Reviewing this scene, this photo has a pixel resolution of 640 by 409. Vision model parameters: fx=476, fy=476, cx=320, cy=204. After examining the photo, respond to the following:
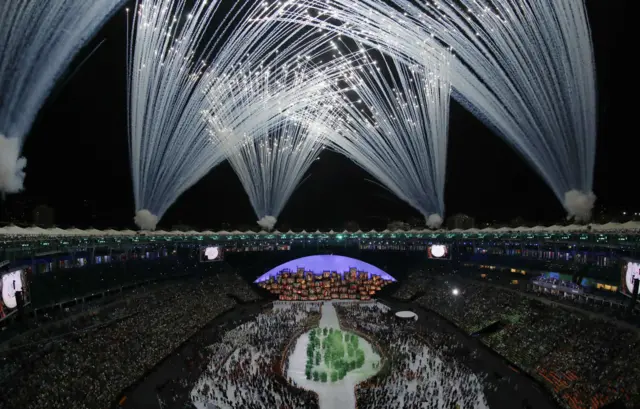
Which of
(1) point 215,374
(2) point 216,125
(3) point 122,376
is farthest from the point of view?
(2) point 216,125

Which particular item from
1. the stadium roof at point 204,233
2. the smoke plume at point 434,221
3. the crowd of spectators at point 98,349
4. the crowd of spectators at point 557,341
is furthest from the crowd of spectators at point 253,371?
the smoke plume at point 434,221

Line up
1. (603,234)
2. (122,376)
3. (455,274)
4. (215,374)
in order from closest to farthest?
(122,376) → (215,374) → (603,234) → (455,274)

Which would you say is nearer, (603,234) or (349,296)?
(603,234)

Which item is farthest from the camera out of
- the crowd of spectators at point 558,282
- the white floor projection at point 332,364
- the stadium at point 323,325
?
the crowd of spectators at point 558,282

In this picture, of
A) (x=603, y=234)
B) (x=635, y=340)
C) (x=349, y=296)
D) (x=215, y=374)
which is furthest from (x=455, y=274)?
(x=215, y=374)

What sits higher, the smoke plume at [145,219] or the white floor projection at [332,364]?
the smoke plume at [145,219]

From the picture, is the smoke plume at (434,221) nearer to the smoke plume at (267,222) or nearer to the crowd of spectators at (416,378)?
the crowd of spectators at (416,378)

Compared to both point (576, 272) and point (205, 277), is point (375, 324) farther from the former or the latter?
point (205, 277)
